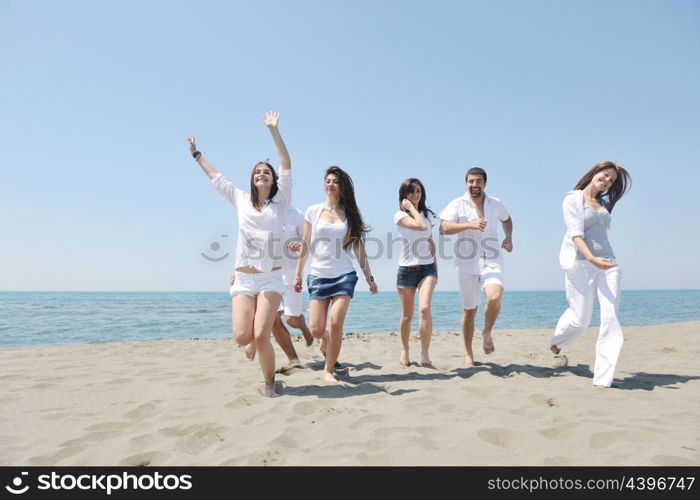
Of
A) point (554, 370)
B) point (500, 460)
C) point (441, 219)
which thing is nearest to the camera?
point (500, 460)

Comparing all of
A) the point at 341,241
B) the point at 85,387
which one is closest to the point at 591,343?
the point at 341,241

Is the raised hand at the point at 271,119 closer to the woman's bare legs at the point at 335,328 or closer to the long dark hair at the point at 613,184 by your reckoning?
the woman's bare legs at the point at 335,328

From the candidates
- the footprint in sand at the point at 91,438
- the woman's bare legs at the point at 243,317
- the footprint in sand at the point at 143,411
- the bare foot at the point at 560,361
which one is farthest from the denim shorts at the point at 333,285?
the bare foot at the point at 560,361

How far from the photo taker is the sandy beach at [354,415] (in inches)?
97.6

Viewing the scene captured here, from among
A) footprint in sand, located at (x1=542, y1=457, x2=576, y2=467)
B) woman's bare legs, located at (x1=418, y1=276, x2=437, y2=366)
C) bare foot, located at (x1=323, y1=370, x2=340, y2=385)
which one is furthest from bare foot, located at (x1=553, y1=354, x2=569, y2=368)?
footprint in sand, located at (x1=542, y1=457, x2=576, y2=467)

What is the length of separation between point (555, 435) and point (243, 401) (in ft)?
7.87

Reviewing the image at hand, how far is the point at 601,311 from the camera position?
4.26 m

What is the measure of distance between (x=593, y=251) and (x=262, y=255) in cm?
332

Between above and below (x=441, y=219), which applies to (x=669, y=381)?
below

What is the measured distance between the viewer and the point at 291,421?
309 cm

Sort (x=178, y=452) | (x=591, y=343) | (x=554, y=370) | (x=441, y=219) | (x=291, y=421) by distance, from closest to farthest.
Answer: (x=178, y=452), (x=291, y=421), (x=554, y=370), (x=441, y=219), (x=591, y=343)

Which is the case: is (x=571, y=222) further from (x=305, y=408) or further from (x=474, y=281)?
(x=305, y=408)

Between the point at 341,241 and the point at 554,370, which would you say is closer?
the point at 341,241
